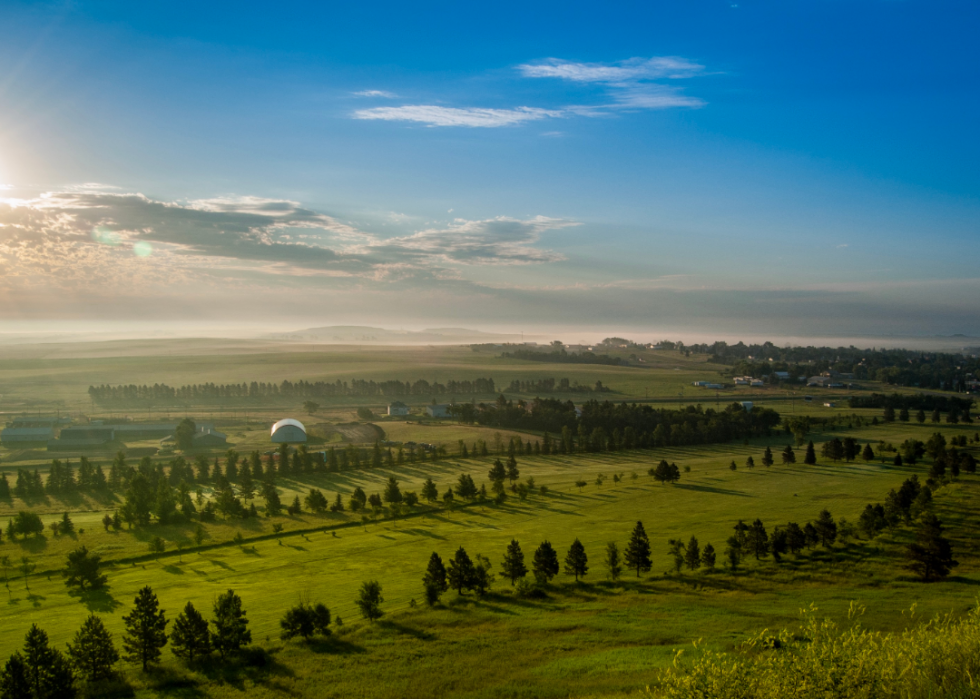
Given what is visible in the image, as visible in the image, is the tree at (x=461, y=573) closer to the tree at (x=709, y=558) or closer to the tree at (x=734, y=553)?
the tree at (x=709, y=558)

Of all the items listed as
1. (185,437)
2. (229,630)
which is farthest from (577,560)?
(185,437)

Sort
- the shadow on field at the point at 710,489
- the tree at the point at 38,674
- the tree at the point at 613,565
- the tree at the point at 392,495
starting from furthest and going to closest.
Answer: the shadow on field at the point at 710,489 → the tree at the point at 392,495 → the tree at the point at 613,565 → the tree at the point at 38,674

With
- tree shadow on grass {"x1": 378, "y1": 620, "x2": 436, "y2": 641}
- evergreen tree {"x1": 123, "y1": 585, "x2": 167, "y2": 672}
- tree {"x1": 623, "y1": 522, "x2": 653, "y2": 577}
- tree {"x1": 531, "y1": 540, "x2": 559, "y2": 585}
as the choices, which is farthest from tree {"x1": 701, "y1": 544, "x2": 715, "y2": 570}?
evergreen tree {"x1": 123, "y1": 585, "x2": 167, "y2": 672}

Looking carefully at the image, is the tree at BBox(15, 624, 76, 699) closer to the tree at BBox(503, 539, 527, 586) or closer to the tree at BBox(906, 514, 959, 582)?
the tree at BBox(503, 539, 527, 586)

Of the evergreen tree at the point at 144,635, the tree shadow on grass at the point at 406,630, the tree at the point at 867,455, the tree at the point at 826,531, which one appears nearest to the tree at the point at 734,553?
the tree at the point at 826,531

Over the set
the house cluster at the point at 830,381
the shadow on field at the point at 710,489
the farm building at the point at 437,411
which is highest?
the house cluster at the point at 830,381
